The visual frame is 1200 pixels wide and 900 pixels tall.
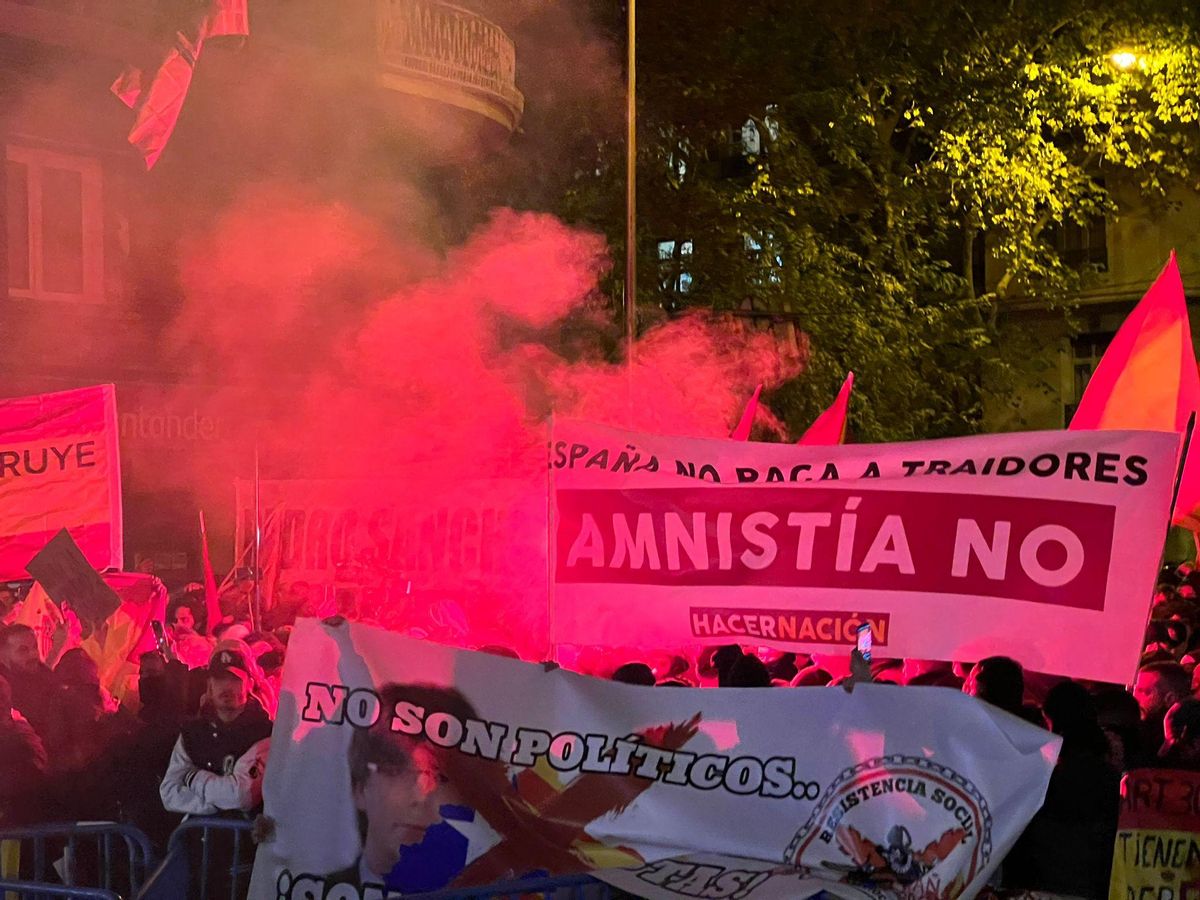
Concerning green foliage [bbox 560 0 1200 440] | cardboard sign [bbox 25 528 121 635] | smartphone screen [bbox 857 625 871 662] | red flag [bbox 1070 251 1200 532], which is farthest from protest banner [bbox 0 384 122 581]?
green foliage [bbox 560 0 1200 440]

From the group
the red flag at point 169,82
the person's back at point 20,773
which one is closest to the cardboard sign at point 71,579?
the person's back at point 20,773

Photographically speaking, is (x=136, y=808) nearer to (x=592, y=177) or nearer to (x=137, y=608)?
(x=137, y=608)

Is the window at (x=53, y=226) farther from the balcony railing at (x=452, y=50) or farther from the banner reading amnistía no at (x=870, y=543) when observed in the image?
the banner reading amnistía no at (x=870, y=543)

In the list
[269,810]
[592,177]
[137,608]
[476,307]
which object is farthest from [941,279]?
[269,810]

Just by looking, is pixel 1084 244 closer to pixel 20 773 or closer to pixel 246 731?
pixel 246 731

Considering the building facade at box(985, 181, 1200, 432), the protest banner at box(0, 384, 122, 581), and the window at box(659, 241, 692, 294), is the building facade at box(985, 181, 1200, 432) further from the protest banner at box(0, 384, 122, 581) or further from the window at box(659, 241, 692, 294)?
the protest banner at box(0, 384, 122, 581)

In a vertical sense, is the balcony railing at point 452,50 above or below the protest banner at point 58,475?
above

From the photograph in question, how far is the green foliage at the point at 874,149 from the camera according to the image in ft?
54.6

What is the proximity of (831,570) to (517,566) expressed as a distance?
2.84 metres

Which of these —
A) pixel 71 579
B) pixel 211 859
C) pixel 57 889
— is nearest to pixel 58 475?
pixel 71 579

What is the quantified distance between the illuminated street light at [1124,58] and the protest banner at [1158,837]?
1465 cm

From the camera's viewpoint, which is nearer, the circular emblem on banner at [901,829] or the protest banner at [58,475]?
the circular emblem on banner at [901,829]

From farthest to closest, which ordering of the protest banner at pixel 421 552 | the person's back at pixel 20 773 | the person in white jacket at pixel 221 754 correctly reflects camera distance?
the protest banner at pixel 421 552 → the person's back at pixel 20 773 → the person in white jacket at pixel 221 754

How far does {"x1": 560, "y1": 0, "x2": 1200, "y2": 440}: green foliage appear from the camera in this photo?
16.7 m
